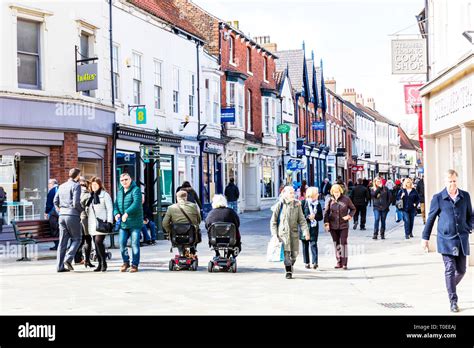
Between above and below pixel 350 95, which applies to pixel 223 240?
below

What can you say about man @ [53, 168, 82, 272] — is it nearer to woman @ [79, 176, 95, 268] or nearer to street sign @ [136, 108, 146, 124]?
woman @ [79, 176, 95, 268]

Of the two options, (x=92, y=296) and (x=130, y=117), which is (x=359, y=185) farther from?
(x=92, y=296)

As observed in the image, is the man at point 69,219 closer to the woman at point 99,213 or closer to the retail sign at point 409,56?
the woman at point 99,213

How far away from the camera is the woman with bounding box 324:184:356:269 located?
13500mm

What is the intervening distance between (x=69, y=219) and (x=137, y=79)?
38.9 feet

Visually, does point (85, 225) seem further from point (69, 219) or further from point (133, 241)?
point (133, 241)

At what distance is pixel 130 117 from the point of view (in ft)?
76.7

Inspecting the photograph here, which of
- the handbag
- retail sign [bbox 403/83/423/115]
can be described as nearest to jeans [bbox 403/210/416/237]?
retail sign [bbox 403/83/423/115]

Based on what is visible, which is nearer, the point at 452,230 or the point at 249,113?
the point at 452,230

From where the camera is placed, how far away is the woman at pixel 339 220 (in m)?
13.5

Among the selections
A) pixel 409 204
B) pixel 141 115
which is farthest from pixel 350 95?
pixel 409 204

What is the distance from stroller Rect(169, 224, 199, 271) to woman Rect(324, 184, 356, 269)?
269 centimetres

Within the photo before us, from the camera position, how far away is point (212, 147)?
3138 cm

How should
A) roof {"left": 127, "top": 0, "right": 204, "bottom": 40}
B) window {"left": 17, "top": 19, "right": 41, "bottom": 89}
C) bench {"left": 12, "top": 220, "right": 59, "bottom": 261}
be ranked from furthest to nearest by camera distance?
roof {"left": 127, "top": 0, "right": 204, "bottom": 40} → window {"left": 17, "top": 19, "right": 41, "bottom": 89} → bench {"left": 12, "top": 220, "right": 59, "bottom": 261}
